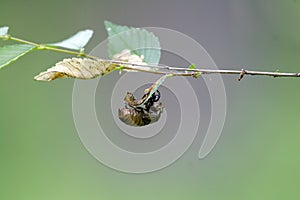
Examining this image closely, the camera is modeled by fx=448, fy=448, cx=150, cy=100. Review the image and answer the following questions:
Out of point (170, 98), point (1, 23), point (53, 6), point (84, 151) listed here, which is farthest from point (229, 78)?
point (1, 23)

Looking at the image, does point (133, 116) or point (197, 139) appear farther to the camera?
point (197, 139)

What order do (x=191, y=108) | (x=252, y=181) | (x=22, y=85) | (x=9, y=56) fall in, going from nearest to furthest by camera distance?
(x=9, y=56)
(x=191, y=108)
(x=252, y=181)
(x=22, y=85)

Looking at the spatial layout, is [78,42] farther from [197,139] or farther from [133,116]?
[197,139]

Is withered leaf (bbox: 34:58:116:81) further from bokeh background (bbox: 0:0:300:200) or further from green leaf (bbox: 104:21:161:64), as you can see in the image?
bokeh background (bbox: 0:0:300:200)

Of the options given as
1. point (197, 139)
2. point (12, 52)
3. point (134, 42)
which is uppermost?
point (197, 139)

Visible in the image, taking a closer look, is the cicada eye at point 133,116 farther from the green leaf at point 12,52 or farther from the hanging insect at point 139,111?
the green leaf at point 12,52

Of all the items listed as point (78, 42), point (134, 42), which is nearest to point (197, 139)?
point (134, 42)

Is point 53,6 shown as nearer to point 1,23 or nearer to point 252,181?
point 1,23
